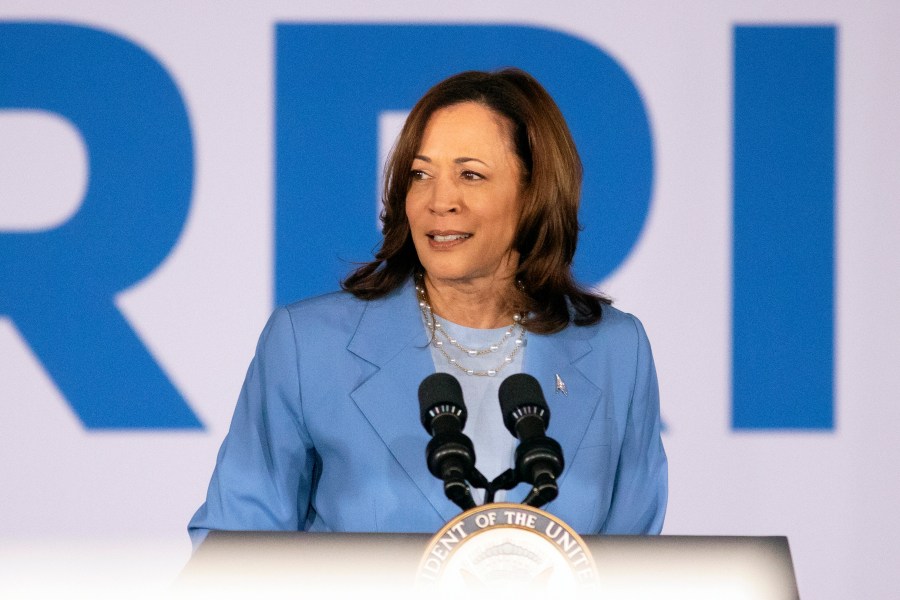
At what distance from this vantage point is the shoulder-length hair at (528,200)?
2.11 m

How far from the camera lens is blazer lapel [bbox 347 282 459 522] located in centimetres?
189

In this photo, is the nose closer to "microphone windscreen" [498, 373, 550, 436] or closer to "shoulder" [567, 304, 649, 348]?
"shoulder" [567, 304, 649, 348]

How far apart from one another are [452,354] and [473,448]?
2.71 feet

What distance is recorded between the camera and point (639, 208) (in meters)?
3.57

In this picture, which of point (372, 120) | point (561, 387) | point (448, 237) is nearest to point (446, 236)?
point (448, 237)

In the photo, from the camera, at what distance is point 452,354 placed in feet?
6.86

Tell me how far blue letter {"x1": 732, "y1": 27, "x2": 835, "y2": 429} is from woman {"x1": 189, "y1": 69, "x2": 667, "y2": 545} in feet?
4.80

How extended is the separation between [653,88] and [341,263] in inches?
42.4

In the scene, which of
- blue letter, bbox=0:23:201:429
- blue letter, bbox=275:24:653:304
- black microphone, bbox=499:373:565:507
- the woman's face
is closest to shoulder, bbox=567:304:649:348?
the woman's face

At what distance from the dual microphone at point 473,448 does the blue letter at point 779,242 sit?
91.6 inches

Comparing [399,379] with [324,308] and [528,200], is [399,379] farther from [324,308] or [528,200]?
[528,200]

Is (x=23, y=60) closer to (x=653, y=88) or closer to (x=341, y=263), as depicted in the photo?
(x=341, y=263)

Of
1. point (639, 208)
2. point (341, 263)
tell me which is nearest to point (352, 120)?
point (341, 263)

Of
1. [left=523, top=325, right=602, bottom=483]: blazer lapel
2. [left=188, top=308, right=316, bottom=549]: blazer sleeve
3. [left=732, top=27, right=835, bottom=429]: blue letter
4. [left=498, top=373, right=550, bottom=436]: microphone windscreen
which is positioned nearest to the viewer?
[left=498, top=373, right=550, bottom=436]: microphone windscreen
